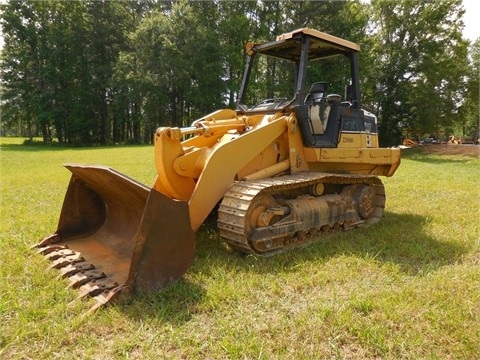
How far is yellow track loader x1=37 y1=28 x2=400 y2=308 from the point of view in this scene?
3.25 meters

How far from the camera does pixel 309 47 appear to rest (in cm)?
522

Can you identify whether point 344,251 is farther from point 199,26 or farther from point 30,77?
point 30,77

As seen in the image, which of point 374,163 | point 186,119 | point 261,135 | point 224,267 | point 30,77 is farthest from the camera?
point 186,119

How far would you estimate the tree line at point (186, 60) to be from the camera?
86.8ft

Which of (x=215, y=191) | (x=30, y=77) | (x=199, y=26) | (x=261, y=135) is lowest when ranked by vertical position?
(x=215, y=191)

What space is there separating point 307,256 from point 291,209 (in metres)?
0.60

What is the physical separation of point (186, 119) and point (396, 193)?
32297 mm

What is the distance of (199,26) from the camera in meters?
32.3

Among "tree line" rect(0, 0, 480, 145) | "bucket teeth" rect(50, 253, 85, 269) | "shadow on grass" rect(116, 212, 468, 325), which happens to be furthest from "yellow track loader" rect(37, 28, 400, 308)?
"tree line" rect(0, 0, 480, 145)

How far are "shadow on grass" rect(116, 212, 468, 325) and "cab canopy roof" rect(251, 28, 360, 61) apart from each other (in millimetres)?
2676

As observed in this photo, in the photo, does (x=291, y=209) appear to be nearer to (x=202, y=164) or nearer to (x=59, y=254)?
(x=202, y=164)

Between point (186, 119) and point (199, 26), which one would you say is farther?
point (186, 119)

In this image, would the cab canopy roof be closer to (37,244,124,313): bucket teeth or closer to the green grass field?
the green grass field

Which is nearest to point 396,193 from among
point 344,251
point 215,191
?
point 344,251
